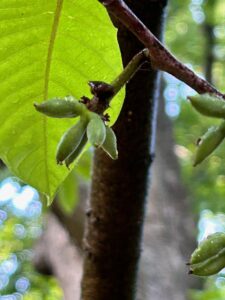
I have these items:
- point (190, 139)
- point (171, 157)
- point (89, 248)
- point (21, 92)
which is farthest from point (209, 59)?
point (21, 92)

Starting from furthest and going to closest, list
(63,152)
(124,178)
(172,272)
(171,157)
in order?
1. (171,157)
2. (172,272)
3. (124,178)
4. (63,152)

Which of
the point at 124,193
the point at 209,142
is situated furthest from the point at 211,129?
the point at 124,193

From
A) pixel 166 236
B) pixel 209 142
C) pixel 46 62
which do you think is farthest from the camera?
pixel 166 236

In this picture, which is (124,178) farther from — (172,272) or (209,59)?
(209,59)

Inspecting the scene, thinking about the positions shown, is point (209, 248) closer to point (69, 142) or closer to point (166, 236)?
point (69, 142)

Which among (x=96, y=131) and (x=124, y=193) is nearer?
(x=96, y=131)

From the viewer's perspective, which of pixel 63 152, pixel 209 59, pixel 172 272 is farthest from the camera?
pixel 209 59

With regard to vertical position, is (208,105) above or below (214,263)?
above

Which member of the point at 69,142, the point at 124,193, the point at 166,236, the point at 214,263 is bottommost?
the point at 214,263
